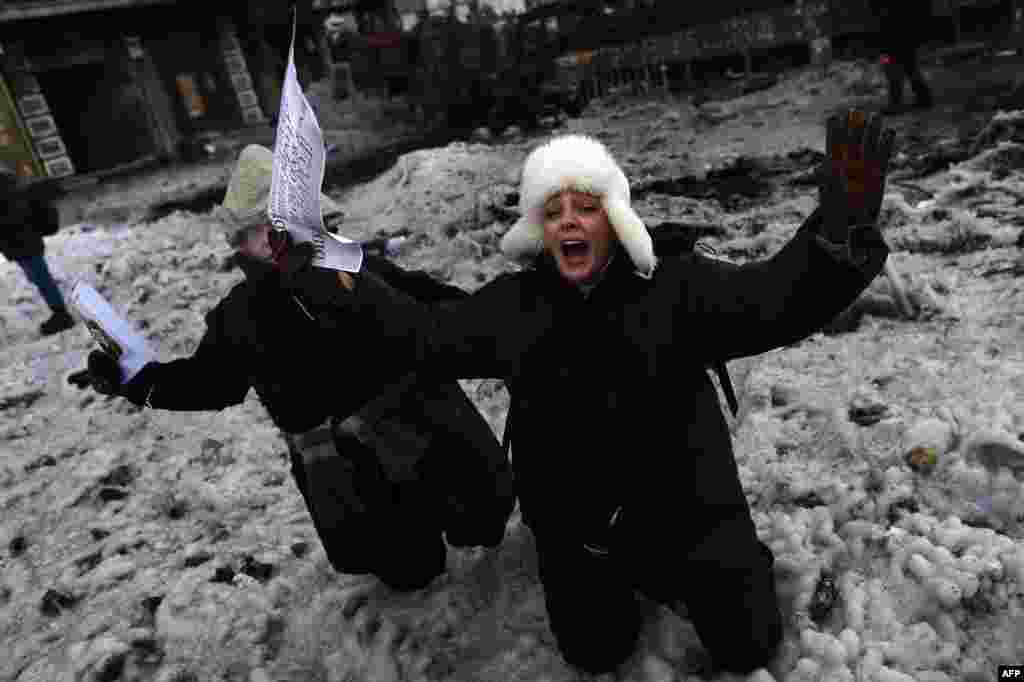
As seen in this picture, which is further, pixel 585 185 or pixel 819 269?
pixel 585 185

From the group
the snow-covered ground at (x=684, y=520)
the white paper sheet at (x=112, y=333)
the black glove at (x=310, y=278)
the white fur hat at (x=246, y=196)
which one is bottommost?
the snow-covered ground at (x=684, y=520)

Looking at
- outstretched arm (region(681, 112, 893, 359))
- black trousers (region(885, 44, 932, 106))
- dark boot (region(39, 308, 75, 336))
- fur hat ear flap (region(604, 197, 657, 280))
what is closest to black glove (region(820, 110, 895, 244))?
outstretched arm (region(681, 112, 893, 359))

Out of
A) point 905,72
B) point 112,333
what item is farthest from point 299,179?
point 905,72

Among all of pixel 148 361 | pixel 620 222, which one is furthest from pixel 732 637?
pixel 148 361

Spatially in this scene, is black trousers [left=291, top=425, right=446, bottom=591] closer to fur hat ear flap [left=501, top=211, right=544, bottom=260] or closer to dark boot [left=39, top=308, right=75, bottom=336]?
fur hat ear flap [left=501, top=211, right=544, bottom=260]

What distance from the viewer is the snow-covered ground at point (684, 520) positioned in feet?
7.88

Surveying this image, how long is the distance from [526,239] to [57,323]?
7.14 meters

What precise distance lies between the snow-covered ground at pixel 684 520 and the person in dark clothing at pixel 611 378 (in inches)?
8.9

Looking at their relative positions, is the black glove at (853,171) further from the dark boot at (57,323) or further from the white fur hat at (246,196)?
the dark boot at (57,323)

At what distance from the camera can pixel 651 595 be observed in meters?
2.53

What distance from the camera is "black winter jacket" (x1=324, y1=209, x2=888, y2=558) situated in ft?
6.60

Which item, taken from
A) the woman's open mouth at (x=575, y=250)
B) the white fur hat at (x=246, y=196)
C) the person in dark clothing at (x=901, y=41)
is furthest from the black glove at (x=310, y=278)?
the person in dark clothing at (x=901, y=41)

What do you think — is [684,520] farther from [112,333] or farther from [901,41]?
[901,41]

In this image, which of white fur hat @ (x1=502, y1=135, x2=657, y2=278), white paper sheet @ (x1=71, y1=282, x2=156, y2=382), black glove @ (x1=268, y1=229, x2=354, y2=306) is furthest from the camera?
white paper sheet @ (x1=71, y1=282, x2=156, y2=382)
